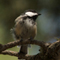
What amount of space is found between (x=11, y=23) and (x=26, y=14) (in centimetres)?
23

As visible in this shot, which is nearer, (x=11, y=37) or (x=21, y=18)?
(x=21, y=18)

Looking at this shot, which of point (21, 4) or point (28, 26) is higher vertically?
point (21, 4)

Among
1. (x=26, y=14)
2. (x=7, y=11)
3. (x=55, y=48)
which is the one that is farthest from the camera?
(x=7, y=11)

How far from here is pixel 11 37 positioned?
1910mm

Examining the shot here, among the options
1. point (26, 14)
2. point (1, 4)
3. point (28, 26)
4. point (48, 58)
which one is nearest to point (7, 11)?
point (1, 4)

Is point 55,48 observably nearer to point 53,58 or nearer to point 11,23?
point 53,58

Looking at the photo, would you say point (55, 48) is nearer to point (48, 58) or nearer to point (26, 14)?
point (48, 58)

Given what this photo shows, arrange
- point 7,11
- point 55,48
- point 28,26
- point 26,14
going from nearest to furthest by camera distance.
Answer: point 55,48
point 28,26
point 26,14
point 7,11

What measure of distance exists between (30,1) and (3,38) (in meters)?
0.54

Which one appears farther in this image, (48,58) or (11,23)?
(11,23)

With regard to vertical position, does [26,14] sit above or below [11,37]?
above

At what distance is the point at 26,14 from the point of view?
1.75 metres

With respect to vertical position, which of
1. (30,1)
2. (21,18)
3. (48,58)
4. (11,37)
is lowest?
(11,37)

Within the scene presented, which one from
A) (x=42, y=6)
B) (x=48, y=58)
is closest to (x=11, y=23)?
(x=42, y=6)
